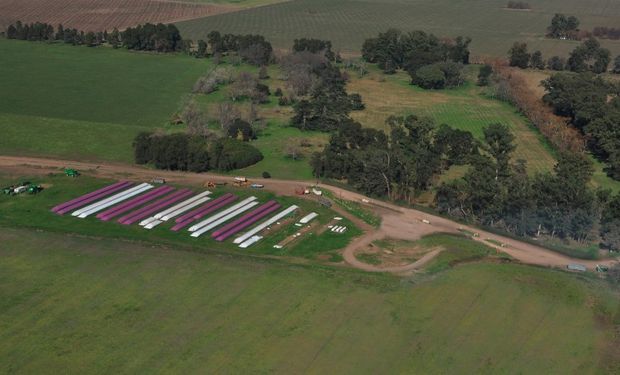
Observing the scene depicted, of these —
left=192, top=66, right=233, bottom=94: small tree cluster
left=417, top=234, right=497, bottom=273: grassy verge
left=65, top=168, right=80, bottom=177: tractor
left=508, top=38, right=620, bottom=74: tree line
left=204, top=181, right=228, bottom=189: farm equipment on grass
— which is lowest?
left=417, top=234, right=497, bottom=273: grassy verge

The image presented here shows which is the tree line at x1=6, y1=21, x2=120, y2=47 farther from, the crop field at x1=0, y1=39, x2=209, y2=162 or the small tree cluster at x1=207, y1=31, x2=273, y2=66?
the small tree cluster at x1=207, y1=31, x2=273, y2=66

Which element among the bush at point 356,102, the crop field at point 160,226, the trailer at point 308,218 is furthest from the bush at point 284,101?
the trailer at point 308,218

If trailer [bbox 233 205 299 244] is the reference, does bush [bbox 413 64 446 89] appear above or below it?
above

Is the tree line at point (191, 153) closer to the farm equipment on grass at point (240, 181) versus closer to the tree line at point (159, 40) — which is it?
the farm equipment on grass at point (240, 181)

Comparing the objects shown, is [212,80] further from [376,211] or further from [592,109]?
[592,109]

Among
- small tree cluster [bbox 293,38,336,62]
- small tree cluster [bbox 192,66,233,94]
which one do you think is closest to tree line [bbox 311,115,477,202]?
small tree cluster [bbox 192,66,233,94]
